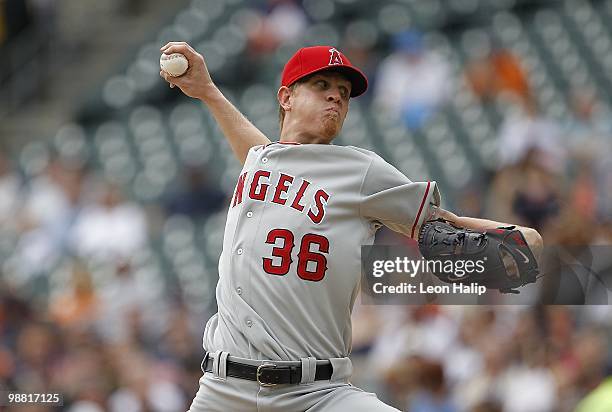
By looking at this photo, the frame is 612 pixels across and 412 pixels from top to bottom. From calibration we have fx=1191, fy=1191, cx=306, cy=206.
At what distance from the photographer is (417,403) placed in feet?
18.5

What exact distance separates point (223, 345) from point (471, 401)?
2647 millimetres

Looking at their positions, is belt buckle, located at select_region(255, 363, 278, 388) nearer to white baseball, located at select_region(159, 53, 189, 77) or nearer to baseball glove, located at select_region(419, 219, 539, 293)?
baseball glove, located at select_region(419, 219, 539, 293)

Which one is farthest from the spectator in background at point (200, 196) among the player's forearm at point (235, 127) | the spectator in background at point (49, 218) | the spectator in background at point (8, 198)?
the player's forearm at point (235, 127)

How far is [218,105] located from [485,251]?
110cm

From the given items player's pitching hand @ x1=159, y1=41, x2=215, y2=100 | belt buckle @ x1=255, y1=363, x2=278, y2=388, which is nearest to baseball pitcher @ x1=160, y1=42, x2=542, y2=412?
belt buckle @ x1=255, y1=363, x2=278, y2=388

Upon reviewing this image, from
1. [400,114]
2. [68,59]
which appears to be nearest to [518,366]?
[400,114]

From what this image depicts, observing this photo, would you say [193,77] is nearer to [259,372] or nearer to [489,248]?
[259,372]

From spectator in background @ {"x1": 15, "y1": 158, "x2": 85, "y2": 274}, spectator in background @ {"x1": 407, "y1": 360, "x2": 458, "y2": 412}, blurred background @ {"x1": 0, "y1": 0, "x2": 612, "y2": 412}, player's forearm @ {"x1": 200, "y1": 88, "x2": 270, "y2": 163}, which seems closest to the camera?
player's forearm @ {"x1": 200, "y1": 88, "x2": 270, "y2": 163}

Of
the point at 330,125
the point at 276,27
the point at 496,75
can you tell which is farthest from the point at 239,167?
the point at 330,125

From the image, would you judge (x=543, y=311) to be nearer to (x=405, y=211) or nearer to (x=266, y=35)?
(x=405, y=211)

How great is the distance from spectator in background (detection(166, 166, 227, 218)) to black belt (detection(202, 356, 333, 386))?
5.66 meters

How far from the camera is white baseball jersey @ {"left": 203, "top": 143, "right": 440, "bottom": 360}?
10.5 ft

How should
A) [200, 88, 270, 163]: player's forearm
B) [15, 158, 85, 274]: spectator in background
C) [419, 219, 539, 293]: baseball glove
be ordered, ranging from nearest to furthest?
[419, 219, 539, 293]: baseball glove
[200, 88, 270, 163]: player's forearm
[15, 158, 85, 274]: spectator in background

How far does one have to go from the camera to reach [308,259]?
3215mm
